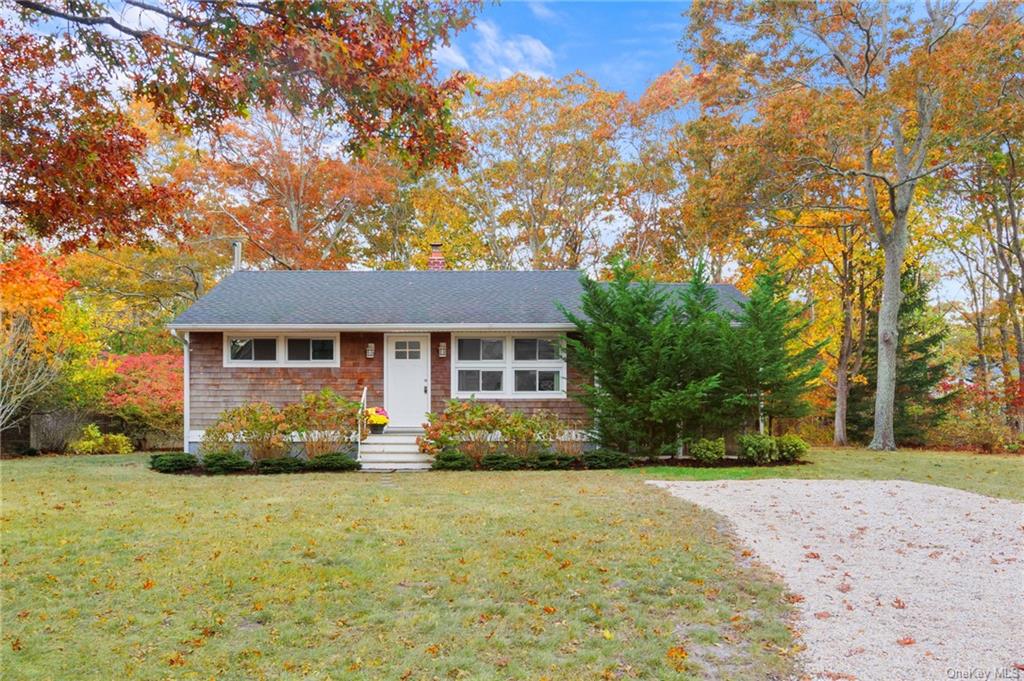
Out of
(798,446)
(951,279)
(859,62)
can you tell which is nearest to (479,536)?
(798,446)

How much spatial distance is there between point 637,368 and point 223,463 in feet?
22.4

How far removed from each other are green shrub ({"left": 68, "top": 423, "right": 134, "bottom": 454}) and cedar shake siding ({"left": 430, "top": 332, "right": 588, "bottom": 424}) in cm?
721

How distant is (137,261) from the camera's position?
19500 millimetres

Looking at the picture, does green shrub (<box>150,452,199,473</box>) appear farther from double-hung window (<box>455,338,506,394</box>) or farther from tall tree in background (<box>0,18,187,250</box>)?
tall tree in background (<box>0,18,187,250</box>)

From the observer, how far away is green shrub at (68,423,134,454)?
544 inches

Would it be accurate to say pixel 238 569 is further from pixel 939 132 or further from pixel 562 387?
pixel 939 132

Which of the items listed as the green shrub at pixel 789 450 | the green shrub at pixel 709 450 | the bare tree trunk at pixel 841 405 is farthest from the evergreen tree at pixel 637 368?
the bare tree trunk at pixel 841 405

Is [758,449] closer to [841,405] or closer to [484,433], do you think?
[484,433]

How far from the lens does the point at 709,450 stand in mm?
10844

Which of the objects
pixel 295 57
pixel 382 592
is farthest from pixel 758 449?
pixel 295 57

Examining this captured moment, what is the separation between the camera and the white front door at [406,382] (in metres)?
12.1

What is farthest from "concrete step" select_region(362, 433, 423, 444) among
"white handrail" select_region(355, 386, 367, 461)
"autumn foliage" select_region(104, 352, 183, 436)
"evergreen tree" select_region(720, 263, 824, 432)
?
"autumn foliage" select_region(104, 352, 183, 436)

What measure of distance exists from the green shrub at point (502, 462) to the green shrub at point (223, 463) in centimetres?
383

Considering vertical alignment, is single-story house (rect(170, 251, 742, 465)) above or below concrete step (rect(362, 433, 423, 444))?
above
